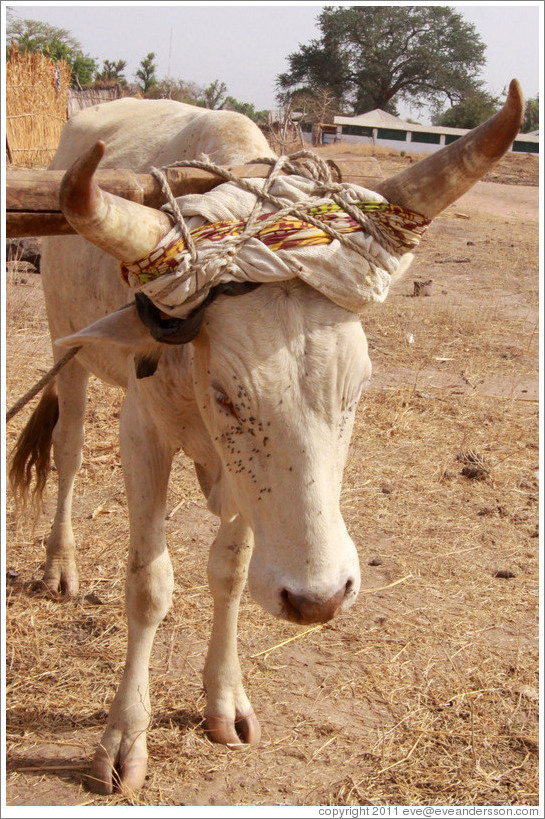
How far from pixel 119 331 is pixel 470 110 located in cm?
3617

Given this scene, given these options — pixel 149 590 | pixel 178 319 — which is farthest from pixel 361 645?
pixel 178 319

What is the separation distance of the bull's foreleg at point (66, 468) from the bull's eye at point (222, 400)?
1.94m

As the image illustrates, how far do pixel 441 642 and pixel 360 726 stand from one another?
2.24 feet

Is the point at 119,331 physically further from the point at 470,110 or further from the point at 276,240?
the point at 470,110

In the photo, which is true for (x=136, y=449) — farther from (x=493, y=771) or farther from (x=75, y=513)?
(x=75, y=513)

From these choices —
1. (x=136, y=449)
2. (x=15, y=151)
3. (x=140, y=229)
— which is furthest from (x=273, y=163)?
(x=15, y=151)

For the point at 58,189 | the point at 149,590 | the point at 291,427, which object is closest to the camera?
the point at 291,427

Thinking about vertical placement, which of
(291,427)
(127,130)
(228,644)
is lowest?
(228,644)

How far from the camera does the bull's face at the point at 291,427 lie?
2020 mm

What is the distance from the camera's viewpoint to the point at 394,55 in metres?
34.4

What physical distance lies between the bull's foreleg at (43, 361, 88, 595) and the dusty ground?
115mm

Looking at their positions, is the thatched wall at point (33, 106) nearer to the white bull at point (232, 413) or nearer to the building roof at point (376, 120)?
the white bull at point (232, 413)

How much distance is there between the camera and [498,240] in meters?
13.9

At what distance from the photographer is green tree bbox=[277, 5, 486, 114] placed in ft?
110
